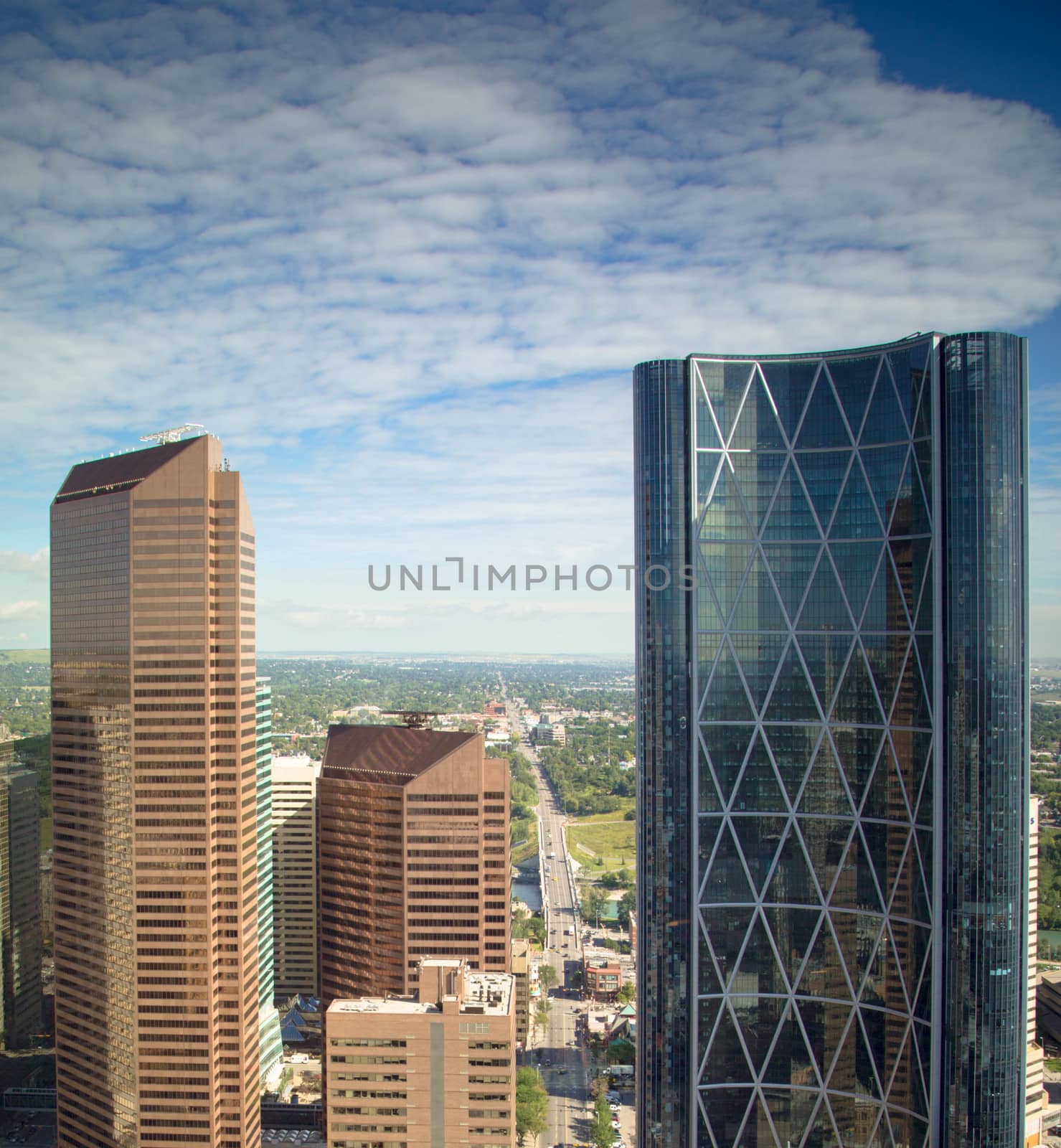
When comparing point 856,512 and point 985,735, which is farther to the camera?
point 856,512

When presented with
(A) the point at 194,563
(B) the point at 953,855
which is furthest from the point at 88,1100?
(B) the point at 953,855

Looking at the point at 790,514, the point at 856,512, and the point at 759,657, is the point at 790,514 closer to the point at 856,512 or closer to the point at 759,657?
the point at 856,512

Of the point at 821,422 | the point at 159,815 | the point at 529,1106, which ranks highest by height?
the point at 821,422

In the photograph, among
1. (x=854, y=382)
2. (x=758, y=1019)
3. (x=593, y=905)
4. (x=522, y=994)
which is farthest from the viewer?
(x=593, y=905)

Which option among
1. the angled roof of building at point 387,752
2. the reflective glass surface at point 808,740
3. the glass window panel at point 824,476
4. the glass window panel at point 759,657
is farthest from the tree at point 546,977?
the glass window panel at point 824,476

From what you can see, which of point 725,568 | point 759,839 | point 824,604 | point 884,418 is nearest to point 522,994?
point 759,839
